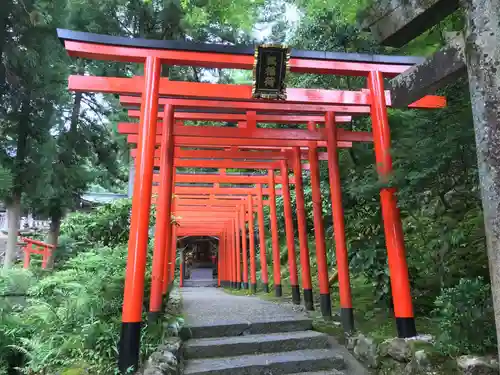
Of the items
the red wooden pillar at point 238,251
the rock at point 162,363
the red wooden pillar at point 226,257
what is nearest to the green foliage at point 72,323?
the rock at point 162,363

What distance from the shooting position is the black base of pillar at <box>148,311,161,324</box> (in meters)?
5.56

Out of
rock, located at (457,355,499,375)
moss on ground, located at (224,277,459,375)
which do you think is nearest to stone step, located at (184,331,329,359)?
moss on ground, located at (224,277,459,375)

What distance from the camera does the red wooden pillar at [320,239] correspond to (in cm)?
688

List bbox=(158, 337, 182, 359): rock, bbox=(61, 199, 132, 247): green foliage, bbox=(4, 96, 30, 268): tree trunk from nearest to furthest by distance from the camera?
bbox=(158, 337, 182, 359): rock, bbox=(61, 199, 132, 247): green foliage, bbox=(4, 96, 30, 268): tree trunk

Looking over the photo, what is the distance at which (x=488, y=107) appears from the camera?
261cm

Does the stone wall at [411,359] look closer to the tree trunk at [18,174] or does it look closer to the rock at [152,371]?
the rock at [152,371]

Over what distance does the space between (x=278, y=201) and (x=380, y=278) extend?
7735 mm

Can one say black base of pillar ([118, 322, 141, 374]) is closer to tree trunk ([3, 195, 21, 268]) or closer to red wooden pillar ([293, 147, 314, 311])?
red wooden pillar ([293, 147, 314, 311])

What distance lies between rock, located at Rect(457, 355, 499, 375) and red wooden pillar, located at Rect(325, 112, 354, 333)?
94.1 inches

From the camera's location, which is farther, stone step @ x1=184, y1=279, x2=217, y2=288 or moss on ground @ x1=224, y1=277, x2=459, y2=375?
stone step @ x1=184, y1=279, x2=217, y2=288

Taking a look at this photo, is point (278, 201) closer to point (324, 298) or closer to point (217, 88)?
point (324, 298)

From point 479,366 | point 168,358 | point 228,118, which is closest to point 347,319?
point 479,366

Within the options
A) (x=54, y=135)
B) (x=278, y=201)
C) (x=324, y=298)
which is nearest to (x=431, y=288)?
(x=324, y=298)

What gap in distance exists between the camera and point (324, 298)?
688cm
